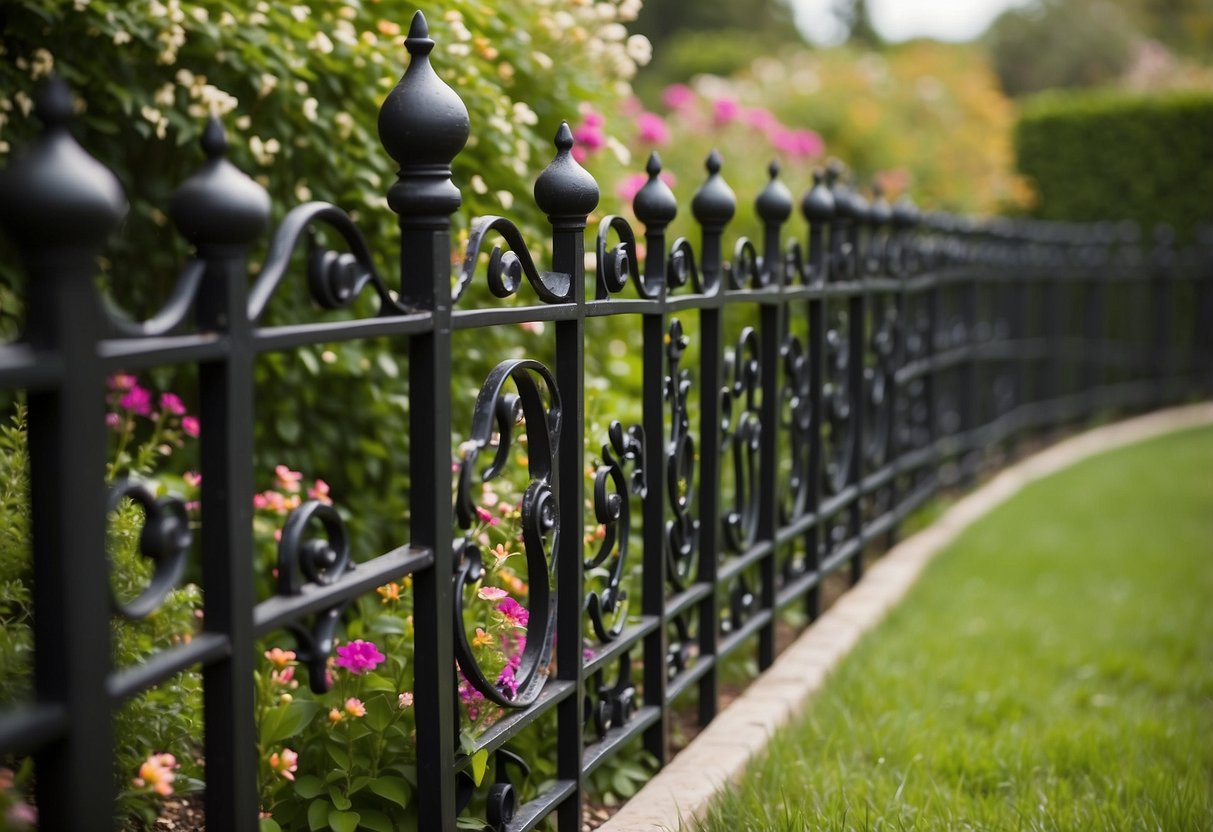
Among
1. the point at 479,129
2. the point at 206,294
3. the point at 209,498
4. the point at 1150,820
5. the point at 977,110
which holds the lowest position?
the point at 1150,820

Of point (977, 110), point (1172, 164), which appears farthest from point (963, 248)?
point (977, 110)

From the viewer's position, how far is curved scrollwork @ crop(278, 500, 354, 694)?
1570 mm

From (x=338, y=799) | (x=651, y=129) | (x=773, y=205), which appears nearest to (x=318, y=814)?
(x=338, y=799)

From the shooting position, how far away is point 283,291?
349 centimetres

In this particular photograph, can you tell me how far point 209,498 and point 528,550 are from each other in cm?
80

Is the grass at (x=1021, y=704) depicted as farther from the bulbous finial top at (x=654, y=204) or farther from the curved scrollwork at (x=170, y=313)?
the curved scrollwork at (x=170, y=313)

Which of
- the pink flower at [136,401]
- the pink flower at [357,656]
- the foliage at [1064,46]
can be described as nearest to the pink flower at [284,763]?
the pink flower at [357,656]

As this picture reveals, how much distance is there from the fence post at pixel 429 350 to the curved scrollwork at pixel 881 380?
317 centimetres

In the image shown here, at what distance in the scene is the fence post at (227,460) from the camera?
1.39 metres

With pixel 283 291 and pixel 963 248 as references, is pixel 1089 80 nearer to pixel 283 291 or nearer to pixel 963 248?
pixel 963 248

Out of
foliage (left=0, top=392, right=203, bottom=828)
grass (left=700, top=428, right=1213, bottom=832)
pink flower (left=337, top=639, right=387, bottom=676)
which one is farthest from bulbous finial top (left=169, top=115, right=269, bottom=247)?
grass (left=700, top=428, right=1213, bottom=832)

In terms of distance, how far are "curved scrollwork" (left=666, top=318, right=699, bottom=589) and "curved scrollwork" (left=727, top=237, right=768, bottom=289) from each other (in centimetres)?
37

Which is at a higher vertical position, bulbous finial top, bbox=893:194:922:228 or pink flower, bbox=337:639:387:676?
bulbous finial top, bbox=893:194:922:228

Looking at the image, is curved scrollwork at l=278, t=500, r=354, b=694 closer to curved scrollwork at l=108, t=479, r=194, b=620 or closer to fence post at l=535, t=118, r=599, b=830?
curved scrollwork at l=108, t=479, r=194, b=620
